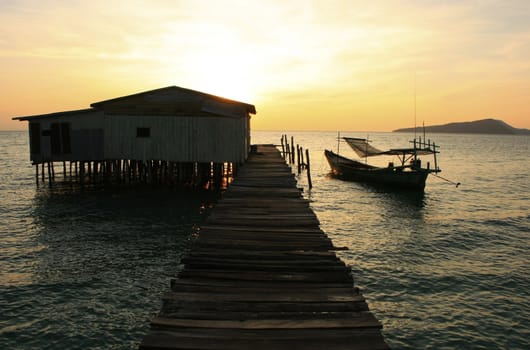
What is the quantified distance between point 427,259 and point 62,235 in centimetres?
1584

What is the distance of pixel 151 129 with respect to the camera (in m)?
25.9

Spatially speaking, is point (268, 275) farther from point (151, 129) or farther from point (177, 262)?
point (151, 129)

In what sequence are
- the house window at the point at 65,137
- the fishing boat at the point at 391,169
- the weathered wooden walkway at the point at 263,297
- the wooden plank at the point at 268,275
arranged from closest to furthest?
the weathered wooden walkway at the point at 263,297, the wooden plank at the point at 268,275, the house window at the point at 65,137, the fishing boat at the point at 391,169

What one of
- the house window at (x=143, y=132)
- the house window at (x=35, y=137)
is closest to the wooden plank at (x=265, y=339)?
the house window at (x=143, y=132)

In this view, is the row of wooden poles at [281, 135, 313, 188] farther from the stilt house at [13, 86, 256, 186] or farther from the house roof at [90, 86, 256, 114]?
the house roof at [90, 86, 256, 114]

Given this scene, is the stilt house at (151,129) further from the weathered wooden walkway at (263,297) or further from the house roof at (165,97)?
the weathered wooden walkway at (263,297)

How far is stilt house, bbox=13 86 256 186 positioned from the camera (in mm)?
25344

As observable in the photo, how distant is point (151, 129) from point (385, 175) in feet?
67.4

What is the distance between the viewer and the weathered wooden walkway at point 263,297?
15.4 feet

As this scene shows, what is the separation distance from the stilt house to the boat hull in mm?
14577

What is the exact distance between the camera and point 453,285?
488 inches

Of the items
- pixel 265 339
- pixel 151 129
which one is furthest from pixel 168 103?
pixel 265 339

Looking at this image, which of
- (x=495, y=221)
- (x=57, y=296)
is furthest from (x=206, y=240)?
(x=495, y=221)

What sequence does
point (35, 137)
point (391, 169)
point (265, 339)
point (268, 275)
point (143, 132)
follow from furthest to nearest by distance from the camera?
point (391, 169) < point (35, 137) < point (143, 132) < point (268, 275) < point (265, 339)
